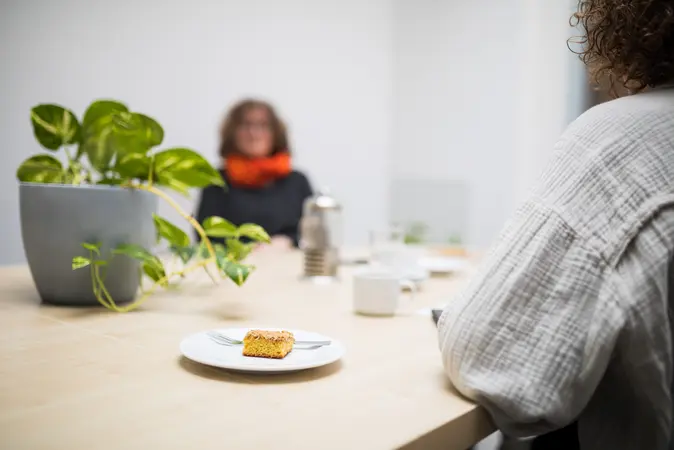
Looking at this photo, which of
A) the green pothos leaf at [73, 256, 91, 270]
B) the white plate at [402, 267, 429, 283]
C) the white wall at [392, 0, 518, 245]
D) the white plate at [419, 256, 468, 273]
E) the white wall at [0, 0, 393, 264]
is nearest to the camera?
the green pothos leaf at [73, 256, 91, 270]

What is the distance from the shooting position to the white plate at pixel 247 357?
718 millimetres

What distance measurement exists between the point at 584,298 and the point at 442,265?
109 cm

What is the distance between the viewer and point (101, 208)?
3.44 ft

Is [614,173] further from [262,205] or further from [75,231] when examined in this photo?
[262,205]

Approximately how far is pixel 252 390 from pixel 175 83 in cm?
A: 260

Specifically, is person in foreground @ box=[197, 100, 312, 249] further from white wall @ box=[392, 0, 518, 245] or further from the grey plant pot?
the grey plant pot

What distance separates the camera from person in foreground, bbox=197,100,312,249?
327 cm

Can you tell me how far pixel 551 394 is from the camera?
0.63 m

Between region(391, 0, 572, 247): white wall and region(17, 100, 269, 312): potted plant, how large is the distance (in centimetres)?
271

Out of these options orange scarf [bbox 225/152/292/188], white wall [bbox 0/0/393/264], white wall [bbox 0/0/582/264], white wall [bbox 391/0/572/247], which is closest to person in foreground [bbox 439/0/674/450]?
white wall [bbox 0/0/393/264]

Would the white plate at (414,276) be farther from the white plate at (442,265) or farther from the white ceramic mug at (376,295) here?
the white ceramic mug at (376,295)

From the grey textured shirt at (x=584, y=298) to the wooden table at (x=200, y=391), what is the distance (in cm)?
6

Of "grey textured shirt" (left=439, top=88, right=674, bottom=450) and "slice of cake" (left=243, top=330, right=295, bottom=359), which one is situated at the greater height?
"grey textured shirt" (left=439, top=88, right=674, bottom=450)

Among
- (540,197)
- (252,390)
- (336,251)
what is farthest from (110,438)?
(336,251)
